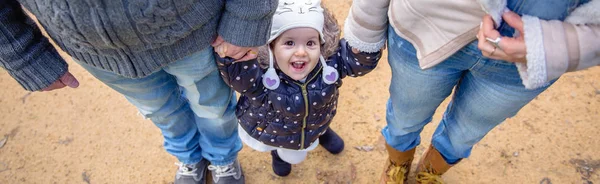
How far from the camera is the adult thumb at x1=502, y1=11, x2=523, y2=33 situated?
3.83ft

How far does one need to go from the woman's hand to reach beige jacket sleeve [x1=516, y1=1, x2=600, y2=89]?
19 mm

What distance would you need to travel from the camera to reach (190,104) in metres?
1.89

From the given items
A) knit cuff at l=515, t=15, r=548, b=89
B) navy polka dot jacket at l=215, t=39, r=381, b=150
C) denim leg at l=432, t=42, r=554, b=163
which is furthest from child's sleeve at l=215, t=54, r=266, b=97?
knit cuff at l=515, t=15, r=548, b=89

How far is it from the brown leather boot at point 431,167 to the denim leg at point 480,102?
0.10 meters

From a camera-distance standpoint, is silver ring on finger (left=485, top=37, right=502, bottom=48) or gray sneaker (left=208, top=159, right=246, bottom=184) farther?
gray sneaker (left=208, top=159, right=246, bottom=184)

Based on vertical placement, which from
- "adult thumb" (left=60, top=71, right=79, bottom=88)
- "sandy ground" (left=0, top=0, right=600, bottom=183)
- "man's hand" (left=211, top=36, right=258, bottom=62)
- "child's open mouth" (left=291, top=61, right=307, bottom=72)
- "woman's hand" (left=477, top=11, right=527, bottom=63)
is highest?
"woman's hand" (left=477, top=11, right=527, bottom=63)

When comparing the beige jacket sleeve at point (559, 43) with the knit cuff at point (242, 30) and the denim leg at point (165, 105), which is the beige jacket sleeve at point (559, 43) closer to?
the knit cuff at point (242, 30)

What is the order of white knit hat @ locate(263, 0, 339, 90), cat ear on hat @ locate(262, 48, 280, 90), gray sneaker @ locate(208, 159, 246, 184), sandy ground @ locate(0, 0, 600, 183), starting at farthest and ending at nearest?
sandy ground @ locate(0, 0, 600, 183), gray sneaker @ locate(208, 159, 246, 184), cat ear on hat @ locate(262, 48, 280, 90), white knit hat @ locate(263, 0, 339, 90)

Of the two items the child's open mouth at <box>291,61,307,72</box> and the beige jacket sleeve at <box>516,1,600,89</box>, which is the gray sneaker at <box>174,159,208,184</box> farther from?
the beige jacket sleeve at <box>516,1,600,89</box>

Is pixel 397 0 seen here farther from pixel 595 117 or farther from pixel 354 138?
pixel 595 117

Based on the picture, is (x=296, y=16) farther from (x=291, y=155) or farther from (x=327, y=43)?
(x=291, y=155)

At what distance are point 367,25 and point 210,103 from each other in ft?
2.21

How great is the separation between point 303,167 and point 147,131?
898mm

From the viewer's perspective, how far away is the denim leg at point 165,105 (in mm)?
1625
